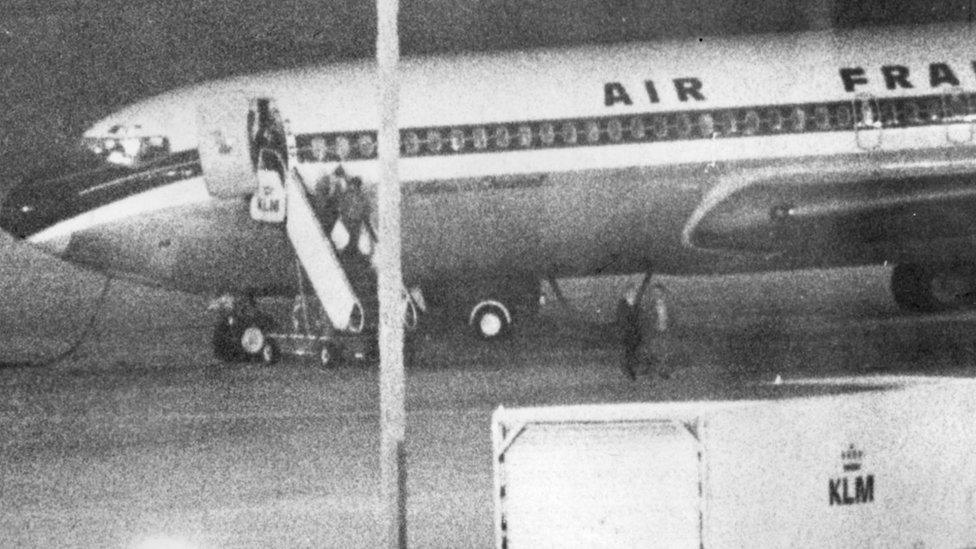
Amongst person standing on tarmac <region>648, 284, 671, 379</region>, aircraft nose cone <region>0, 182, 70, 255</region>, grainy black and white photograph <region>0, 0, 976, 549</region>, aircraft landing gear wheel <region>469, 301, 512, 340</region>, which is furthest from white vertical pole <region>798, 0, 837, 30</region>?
aircraft nose cone <region>0, 182, 70, 255</region>

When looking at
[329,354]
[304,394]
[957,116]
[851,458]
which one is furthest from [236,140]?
[851,458]

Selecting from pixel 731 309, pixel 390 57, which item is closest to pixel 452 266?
pixel 731 309

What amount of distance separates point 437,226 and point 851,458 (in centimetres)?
1297

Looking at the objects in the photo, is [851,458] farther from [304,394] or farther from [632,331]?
[304,394]

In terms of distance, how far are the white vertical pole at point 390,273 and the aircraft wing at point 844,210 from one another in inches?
497

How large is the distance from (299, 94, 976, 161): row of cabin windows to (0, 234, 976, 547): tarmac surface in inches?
109

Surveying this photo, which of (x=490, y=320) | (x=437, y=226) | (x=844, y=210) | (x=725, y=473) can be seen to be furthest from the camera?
(x=490, y=320)

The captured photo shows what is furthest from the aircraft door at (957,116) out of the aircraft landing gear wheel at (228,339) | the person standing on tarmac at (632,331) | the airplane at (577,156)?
the aircraft landing gear wheel at (228,339)

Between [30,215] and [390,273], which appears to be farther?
[30,215]

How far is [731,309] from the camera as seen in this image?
101 ft

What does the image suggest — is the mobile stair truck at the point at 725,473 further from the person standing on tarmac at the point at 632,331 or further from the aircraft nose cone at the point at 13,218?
the aircraft nose cone at the point at 13,218

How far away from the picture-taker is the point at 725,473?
832 centimetres

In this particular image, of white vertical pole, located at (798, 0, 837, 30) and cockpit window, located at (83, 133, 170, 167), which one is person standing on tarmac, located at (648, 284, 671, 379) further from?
white vertical pole, located at (798, 0, 837, 30)

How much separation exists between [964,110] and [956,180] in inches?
42.3
